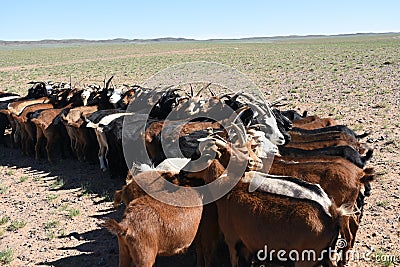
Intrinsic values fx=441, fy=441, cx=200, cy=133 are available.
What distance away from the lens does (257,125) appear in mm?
7469

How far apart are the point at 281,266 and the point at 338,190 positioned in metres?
1.16

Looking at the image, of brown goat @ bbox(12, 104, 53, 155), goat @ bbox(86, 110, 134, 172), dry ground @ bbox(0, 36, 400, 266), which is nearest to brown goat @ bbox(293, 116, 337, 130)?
dry ground @ bbox(0, 36, 400, 266)

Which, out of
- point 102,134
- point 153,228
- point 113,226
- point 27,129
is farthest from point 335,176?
point 27,129

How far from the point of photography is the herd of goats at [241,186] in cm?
438

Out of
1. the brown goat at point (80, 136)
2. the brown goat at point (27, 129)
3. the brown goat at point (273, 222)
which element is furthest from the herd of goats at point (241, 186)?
the brown goat at point (27, 129)

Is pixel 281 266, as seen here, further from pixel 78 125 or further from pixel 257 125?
pixel 78 125

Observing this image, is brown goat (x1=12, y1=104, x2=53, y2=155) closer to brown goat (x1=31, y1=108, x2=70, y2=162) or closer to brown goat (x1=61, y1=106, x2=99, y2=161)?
brown goat (x1=31, y1=108, x2=70, y2=162)

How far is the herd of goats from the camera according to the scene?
4383 millimetres

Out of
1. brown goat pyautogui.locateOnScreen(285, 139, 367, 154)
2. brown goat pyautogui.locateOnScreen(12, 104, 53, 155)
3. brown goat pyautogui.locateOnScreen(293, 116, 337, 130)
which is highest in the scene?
brown goat pyautogui.locateOnScreen(285, 139, 367, 154)

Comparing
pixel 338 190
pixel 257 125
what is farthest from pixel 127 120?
pixel 338 190

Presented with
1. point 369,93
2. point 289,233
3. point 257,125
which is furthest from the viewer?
point 369,93

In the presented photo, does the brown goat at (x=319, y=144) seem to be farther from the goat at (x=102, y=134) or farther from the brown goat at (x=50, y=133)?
the brown goat at (x=50, y=133)

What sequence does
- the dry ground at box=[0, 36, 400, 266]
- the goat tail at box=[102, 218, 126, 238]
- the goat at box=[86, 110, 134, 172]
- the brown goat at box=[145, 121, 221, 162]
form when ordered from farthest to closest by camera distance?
the goat at box=[86, 110, 134, 172], the brown goat at box=[145, 121, 221, 162], the dry ground at box=[0, 36, 400, 266], the goat tail at box=[102, 218, 126, 238]

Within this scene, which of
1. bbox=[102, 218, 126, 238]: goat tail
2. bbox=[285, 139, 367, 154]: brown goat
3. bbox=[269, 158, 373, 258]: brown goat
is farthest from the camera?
bbox=[285, 139, 367, 154]: brown goat
